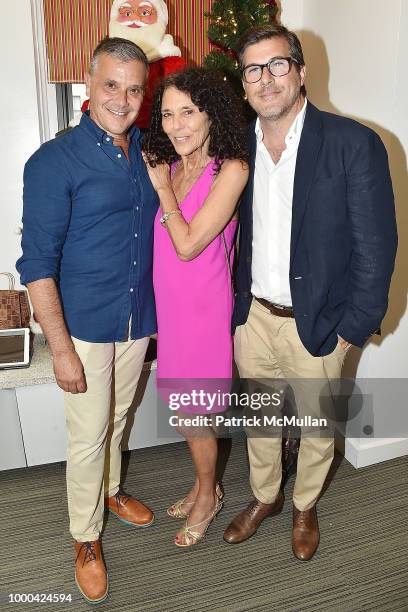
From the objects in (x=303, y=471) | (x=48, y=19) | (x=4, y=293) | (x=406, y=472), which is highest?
(x=48, y=19)

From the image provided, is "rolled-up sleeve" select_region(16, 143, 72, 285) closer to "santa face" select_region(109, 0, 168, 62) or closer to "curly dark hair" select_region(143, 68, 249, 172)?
"curly dark hair" select_region(143, 68, 249, 172)

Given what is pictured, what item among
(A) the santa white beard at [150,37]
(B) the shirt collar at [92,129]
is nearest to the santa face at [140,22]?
(A) the santa white beard at [150,37]

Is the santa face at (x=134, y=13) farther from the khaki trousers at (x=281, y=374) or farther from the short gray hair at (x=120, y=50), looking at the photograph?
the khaki trousers at (x=281, y=374)

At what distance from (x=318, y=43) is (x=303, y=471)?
1968 mm

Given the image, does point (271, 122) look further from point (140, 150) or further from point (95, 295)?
point (95, 295)

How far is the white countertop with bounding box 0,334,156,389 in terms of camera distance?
223 centimetres

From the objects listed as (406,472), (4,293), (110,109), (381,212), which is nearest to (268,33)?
(110,109)

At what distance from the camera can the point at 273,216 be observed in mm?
1674

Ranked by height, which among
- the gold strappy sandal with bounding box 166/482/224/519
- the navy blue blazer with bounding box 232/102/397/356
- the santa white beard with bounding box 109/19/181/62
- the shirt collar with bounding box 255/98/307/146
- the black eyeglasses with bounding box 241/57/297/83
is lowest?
the gold strappy sandal with bounding box 166/482/224/519

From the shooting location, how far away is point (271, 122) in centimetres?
160

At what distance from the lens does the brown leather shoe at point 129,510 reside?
2086mm

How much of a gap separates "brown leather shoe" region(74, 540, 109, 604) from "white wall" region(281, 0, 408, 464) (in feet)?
4.38

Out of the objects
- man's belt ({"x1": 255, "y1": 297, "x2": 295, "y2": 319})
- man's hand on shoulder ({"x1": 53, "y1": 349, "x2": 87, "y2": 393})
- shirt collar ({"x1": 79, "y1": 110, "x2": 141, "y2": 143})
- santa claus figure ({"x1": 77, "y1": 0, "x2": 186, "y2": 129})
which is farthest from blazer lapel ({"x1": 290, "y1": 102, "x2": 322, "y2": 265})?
santa claus figure ({"x1": 77, "y1": 0, "x2": 186, "y2": 129})

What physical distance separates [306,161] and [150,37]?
1244 mm
